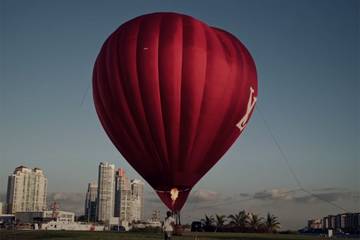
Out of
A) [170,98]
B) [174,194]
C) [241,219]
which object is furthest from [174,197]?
[241,219]

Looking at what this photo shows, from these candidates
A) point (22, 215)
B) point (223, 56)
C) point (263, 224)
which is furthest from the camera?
point (22, 215)

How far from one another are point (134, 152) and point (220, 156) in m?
5.12

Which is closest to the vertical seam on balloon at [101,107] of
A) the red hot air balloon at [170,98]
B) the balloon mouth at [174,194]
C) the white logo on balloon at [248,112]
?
the red hot air balloon at [170,98]

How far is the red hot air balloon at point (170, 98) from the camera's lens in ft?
80.3

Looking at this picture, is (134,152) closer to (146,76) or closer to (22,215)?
(146,76)

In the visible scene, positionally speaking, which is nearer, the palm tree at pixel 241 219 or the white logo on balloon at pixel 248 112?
the white logo on balloon at pixel 248 112

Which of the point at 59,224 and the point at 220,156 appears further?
the point at 59,224

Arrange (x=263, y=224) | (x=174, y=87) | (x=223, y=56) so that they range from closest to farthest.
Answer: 1. (x=174, y=87)
2. (x=223, y=56)
3. (x=263, y=224)

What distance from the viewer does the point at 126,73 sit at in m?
24.8

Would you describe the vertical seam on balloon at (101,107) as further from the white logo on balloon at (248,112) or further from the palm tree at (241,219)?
the palm tree at (241,219)

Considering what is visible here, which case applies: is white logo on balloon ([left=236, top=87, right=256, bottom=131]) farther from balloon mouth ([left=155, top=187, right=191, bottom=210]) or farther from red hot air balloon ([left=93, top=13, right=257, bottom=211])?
balloon mouth ([left=155, top=187, right=191, bottom=210])

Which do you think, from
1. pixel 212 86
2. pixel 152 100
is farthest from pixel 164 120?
pixel 212 86

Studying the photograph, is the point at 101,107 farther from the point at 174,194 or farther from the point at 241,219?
the point at 241,219

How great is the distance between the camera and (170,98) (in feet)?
79.7
